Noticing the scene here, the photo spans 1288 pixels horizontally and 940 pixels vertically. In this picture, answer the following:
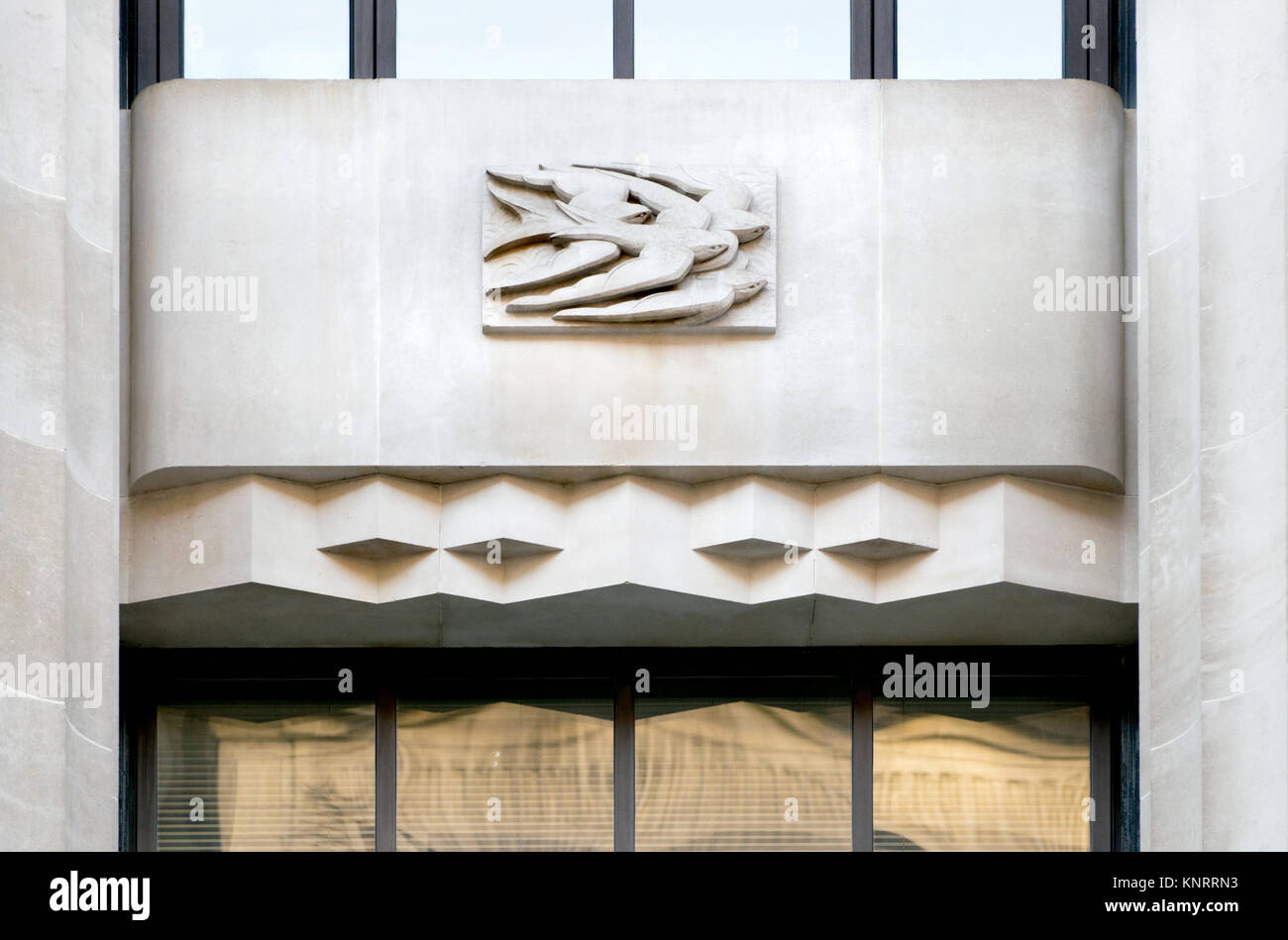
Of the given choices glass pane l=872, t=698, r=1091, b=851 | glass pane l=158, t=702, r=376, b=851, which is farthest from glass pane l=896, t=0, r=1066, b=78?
glass pane l=158, t=702, r=376, b=851

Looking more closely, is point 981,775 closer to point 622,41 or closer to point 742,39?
point 742,39

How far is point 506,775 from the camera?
51.2 ft

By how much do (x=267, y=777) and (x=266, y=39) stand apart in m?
5.40

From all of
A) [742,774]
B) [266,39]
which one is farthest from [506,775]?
[266,39]

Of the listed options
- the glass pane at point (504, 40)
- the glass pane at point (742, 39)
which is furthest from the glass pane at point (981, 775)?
the glass pane at point (504, 40)

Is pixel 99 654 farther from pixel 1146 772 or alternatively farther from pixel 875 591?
pixel 1146 772

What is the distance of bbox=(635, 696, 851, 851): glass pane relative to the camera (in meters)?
15.5

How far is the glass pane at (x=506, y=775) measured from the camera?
15.5 meters

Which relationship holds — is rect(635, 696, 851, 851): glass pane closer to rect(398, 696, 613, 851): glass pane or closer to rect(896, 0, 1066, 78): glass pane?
rect(398, 696, 613, 851): glass pane

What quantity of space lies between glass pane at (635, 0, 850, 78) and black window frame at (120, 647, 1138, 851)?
4270 mm

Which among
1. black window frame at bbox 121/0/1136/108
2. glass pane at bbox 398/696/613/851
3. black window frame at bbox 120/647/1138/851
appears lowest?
glass pane at bbox 398/696/613/851

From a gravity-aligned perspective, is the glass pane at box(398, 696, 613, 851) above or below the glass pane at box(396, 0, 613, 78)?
below

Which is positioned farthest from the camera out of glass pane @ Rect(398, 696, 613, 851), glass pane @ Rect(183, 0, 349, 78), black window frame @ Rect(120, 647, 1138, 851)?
black window frame @ Rect(120, 647, 1138, 851)

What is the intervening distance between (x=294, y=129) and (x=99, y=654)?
4139 millimetres
